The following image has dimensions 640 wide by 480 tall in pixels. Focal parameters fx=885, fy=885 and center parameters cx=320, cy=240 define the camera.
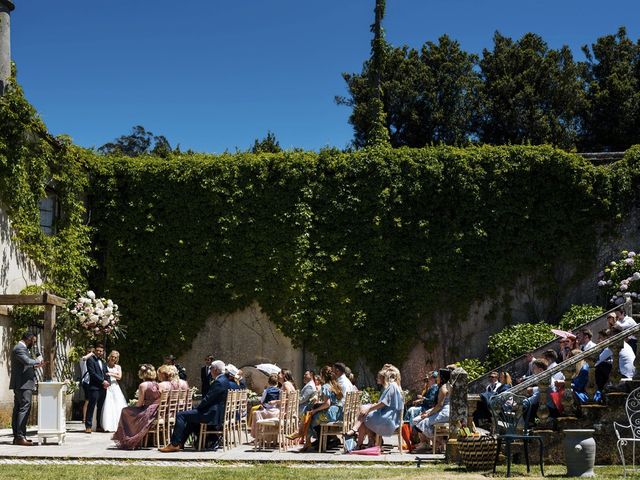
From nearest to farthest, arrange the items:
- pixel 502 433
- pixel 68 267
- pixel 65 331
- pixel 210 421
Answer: pixel 502 433, pixel 210 421, pixel 65 331, pixel 68 267

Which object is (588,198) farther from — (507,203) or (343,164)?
(343,164)

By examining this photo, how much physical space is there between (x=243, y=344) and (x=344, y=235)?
3.70m

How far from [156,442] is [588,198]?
12.4m

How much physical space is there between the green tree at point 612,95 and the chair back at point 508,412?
26201mm

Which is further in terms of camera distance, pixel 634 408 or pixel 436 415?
pixel 436 415

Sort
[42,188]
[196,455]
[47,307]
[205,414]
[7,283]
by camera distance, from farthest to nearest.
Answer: [42,188]
[7,283]
[47,307]
[205,414]
[196,455]

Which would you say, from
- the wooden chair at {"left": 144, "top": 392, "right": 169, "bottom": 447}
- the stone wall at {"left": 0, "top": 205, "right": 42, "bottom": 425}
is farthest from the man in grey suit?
the stone wall at {"left": 0, "top": 205, "right": 42, "bottom": 425}

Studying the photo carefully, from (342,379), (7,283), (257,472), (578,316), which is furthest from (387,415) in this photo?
(7,283)

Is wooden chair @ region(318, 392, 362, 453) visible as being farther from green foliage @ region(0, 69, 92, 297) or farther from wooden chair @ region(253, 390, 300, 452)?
green foliage @ region(0, 69, 92, 297)

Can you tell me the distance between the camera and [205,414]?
13695 millimetres

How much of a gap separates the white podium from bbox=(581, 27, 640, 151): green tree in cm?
2743

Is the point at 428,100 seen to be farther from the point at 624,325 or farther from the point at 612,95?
the point at 624,325

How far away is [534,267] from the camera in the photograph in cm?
2172

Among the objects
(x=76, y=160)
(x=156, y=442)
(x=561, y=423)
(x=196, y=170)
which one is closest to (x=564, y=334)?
(x=561, y=423)
